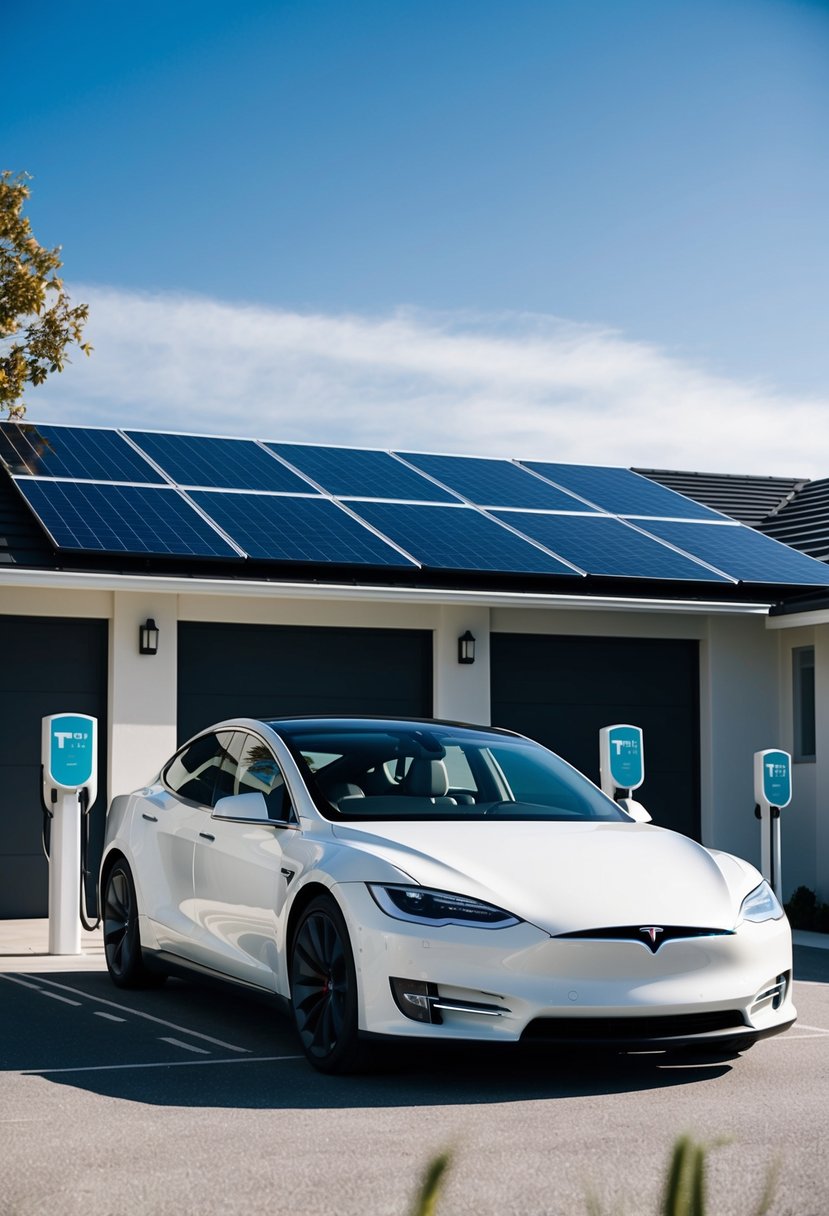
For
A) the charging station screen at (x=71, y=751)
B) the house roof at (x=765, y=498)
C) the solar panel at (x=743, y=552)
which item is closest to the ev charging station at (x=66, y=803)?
the charging station screen at (x=71, y=751)

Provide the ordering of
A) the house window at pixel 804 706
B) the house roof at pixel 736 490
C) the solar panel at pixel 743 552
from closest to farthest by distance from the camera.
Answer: the solar panel at pixel 743 552 → the house window at pixel 804 706 → the house roof at pixel 736 490

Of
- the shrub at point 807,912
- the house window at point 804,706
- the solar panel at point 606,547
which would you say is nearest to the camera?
the shrub at point 807,912

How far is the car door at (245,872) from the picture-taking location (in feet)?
23.9

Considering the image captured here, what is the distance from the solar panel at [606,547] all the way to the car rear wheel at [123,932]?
22.1ft

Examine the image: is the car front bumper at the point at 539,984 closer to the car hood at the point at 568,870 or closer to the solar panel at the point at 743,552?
the car hood at the point at 568,870

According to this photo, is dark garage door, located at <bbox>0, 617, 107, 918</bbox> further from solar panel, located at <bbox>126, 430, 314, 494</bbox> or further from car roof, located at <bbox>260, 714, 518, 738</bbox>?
car roof, located at <bbox>260, 714, 518, 738</bbox>

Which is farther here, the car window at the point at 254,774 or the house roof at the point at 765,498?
the house roof at the point at 765,498

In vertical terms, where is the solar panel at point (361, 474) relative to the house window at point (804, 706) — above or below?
above

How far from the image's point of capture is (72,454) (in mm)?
16438

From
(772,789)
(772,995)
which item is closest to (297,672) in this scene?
(772,789)

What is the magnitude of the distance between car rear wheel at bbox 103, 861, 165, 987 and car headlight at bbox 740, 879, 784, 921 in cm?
362

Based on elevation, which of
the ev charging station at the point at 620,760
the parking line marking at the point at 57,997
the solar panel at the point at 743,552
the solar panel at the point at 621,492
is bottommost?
the parking line marking at the point at 57,997

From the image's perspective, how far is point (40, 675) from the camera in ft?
45.3

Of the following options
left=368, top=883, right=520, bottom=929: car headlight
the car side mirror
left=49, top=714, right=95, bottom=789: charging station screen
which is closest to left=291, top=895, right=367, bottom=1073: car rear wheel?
left=368, top=883, right=520, bottom=929: car headlight
